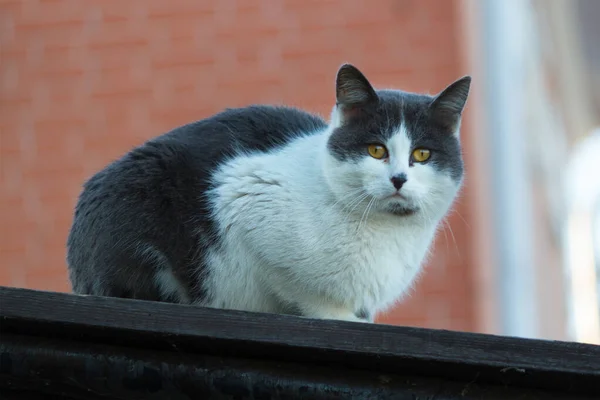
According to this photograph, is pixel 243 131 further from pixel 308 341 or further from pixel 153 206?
pixel 308 341

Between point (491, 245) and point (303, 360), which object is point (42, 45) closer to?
point (491, 245)

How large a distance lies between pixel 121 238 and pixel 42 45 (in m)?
2.78

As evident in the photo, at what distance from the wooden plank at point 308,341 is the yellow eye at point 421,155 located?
651 millimetres

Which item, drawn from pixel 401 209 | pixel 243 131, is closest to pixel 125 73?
pixel 243 131

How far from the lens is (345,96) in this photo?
228cm

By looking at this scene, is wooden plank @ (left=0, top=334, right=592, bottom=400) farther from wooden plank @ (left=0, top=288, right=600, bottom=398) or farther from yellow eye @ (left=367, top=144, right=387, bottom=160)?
yellow eye @ (left=367, top=144, right=387, bottom=160)

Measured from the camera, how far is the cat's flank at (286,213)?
215 centimetres

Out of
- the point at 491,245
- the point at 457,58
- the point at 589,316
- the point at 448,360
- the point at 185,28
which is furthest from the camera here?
the point at 589,316

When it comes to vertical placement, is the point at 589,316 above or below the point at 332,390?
below

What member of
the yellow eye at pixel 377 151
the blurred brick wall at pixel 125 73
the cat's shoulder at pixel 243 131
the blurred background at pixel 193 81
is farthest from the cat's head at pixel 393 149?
the blurred brick wall at pixel 125 73

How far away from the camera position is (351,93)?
2.27 m

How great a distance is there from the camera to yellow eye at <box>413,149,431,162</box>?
220cm

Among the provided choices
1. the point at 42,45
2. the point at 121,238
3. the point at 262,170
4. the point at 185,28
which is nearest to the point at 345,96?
the point at 262,170

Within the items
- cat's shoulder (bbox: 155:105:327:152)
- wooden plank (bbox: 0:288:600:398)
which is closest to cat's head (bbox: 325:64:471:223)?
cat's shoulder (bbox: 155:105:327:152)
